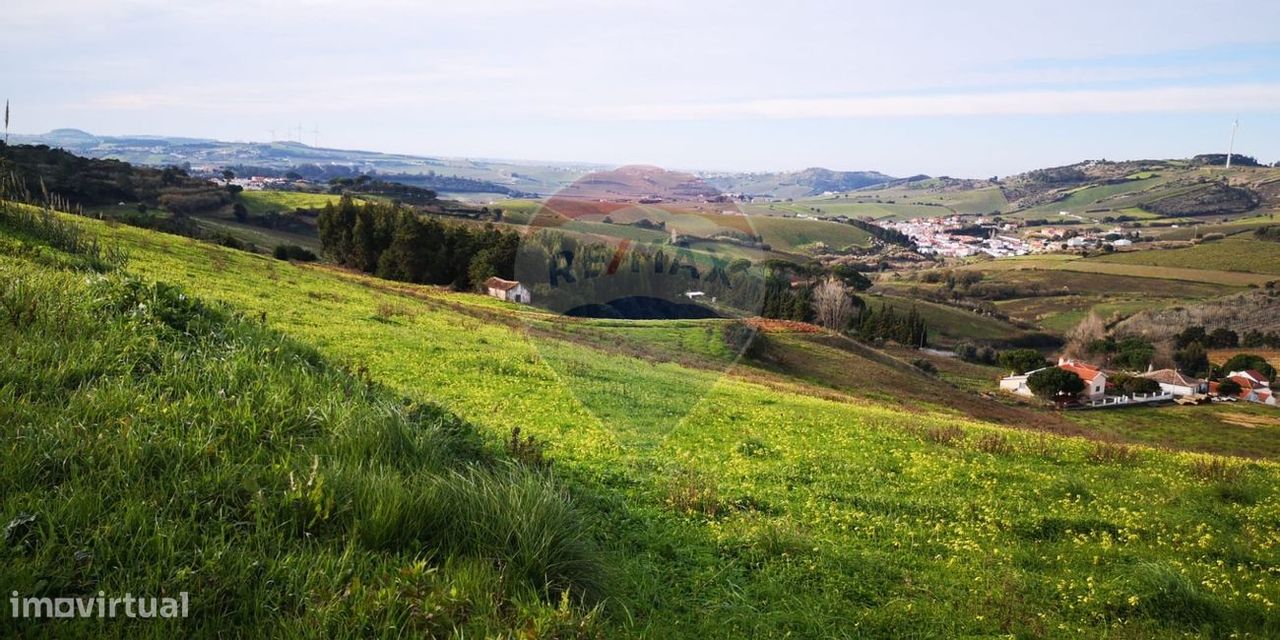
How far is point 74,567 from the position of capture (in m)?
3.91

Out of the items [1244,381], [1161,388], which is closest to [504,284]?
[1161,388]

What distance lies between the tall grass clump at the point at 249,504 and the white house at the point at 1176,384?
335 ft

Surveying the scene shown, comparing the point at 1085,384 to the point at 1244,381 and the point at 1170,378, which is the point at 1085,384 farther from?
the point at 1244,381

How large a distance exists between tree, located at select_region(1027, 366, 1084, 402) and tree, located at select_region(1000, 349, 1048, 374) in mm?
16446

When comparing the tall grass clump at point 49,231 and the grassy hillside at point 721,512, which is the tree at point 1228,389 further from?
the tall grass clump at point 49,231

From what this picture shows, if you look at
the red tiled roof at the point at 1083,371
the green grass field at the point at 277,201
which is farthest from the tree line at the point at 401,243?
the red tiled roof at the point at 1083,371

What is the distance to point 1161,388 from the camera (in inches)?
3307

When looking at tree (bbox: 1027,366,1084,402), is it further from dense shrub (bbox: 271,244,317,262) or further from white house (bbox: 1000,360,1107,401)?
dense shrub (bbox: 271,244,317,262)

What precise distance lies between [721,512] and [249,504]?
18.0 feet

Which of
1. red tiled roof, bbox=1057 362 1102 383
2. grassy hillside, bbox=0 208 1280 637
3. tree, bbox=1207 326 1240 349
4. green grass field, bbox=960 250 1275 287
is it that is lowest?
red tiled roof, bbox=1057 362 1102 383

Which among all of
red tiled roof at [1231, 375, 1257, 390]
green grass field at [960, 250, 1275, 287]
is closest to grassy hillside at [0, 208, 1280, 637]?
red tiled roof at [1231, 375, 1257, 390]

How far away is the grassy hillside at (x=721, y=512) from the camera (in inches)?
175

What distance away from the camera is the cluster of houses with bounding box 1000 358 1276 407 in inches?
3081

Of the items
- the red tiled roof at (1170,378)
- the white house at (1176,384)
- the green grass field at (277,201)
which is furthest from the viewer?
the green grass field at (277,201)
